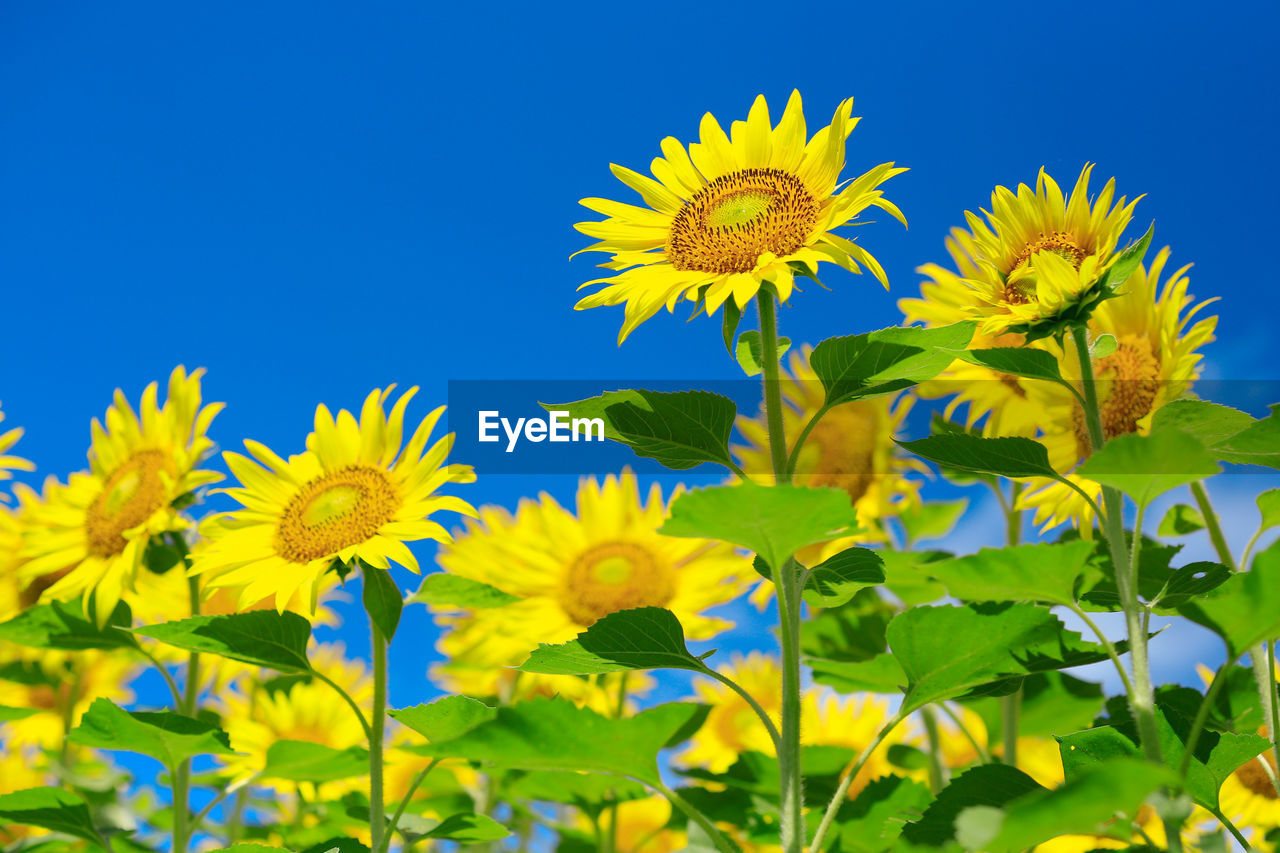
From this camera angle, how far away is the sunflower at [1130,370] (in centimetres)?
175

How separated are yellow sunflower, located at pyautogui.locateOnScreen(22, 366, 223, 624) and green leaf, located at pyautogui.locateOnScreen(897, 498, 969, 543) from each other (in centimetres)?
169

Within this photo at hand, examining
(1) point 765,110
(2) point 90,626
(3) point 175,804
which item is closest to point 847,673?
(1) point 765,110

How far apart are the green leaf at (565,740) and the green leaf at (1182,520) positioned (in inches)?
51.0

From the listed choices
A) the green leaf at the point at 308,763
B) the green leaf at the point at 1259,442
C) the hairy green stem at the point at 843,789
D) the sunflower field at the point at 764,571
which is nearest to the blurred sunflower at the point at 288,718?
the sunflower field at the point at 764,571

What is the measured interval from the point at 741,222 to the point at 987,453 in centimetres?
50

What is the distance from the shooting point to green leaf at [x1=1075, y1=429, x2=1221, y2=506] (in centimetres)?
104

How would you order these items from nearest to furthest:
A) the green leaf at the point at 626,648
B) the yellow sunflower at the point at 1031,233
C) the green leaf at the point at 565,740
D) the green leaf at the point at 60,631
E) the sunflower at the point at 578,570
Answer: the green leaf at the point at 565,740 < the green leaf at the point at 626,648 < the yellow sunflower at the point at 1031,233 < the green leaf at the point at 60,631 < the sunflower at the point at 578,570

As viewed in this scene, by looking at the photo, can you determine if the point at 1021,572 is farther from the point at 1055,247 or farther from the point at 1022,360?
the point at 1055,247

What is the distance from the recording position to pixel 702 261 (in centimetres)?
147

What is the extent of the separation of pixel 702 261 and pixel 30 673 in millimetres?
2124

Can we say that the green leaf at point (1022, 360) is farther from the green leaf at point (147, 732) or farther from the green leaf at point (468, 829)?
the green leaf at point (147, 732)

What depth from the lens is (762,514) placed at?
105 cm

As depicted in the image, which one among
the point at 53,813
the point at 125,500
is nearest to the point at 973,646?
the point at 53,813

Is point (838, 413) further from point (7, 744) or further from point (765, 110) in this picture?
point (7, 744)
